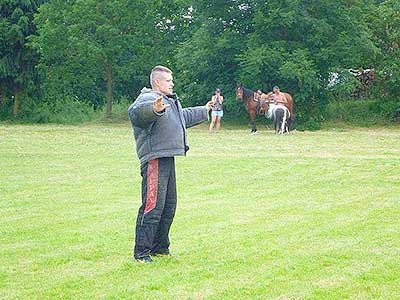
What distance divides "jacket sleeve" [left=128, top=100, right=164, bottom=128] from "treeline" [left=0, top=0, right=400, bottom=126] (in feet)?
82.8

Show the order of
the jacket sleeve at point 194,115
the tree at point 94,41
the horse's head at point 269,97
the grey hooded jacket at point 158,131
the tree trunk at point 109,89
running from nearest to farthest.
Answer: the grey hooded jacket at point 158,131
the jacket sleeve at point 194,115
the horse's head at point 269,97
the tree at point 94,41
the tree trunk at point 109,89

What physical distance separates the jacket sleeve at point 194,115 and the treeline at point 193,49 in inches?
959

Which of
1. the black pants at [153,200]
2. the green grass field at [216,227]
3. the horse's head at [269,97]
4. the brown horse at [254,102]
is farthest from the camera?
the brown horse at [254,102]

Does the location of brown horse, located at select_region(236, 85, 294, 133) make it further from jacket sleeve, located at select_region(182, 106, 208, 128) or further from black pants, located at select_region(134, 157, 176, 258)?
black pants, located at select_region(134, 157, 176, 258)

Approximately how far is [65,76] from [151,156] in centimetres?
→ 3228

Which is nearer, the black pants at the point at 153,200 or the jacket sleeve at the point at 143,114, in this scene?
the jacket sleeve at the point at 143,114

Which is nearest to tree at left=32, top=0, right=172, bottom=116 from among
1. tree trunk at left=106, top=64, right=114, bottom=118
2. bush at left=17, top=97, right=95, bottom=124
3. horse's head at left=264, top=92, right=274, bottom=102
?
tree trunk at left=106, top=64, right=114, bottom=118

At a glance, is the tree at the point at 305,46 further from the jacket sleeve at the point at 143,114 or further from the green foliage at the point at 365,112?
the jacket sleeve at the point at 143,114

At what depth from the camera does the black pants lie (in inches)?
328

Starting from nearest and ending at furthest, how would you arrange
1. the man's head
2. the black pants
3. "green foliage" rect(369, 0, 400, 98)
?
1. the black pants
2. the man's head
3. "green foliage" rect(369, 0, 400, 98)

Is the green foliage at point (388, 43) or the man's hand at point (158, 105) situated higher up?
the green foliage at point (388, 43)

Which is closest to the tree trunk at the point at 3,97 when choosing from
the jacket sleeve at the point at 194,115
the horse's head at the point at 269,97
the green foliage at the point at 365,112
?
the horse's head at the point at 269,97

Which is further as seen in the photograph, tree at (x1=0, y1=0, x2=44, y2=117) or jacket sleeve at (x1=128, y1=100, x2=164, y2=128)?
tree at (x1=0, y1=0, x2=44, y2=117)

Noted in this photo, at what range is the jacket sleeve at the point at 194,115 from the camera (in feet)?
29.0
